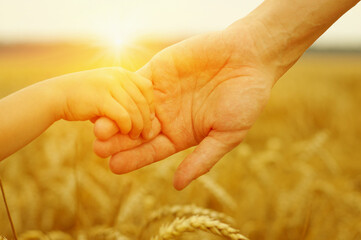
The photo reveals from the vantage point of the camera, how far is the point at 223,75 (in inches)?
54.9

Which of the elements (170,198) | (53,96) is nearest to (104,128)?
(53,96)

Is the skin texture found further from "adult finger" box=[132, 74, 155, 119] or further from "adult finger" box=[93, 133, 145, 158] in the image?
"adult finger" box=[132, 74, 155, 119]

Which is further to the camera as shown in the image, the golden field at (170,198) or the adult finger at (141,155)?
the golden field at (170,198)

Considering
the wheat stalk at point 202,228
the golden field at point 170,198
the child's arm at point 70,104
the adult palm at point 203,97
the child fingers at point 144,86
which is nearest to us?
the wheat stalk at point 202,228

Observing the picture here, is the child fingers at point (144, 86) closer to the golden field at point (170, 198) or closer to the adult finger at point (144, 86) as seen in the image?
the adult finger at point (144, 86)

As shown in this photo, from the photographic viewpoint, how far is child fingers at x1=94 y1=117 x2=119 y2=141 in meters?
1.07

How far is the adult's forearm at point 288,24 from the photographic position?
52.0 inches

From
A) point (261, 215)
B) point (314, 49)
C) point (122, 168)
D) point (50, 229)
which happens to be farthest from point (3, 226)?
point (314, 49)

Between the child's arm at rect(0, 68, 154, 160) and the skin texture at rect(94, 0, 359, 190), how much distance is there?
0.18m

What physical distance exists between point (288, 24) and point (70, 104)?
89cm

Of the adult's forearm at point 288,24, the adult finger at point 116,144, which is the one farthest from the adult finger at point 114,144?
the adult's forearm at point 288,24

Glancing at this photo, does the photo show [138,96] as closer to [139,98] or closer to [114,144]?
[139,98]

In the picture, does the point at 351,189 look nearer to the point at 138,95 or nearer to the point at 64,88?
the point at 138,95

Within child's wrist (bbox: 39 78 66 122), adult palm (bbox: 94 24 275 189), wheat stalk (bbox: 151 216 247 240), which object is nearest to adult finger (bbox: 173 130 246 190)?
adult palm (bbox: 94 24 275 189)
